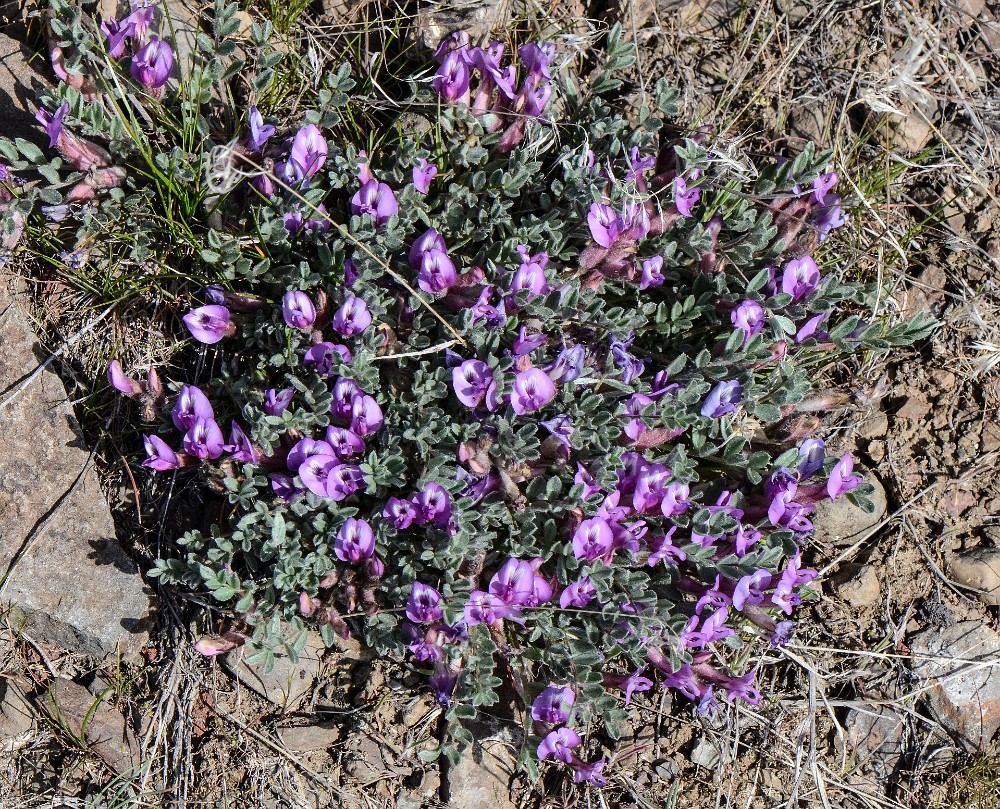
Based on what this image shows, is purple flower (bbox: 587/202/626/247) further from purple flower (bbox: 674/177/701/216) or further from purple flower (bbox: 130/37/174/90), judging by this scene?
purple flower (bbox: 130/37/174/90)

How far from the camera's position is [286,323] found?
359 cm

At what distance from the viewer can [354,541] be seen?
3459 millimetres

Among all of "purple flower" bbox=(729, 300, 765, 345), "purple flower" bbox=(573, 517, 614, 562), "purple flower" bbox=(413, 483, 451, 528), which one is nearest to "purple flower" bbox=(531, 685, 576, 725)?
"purple flower" bbox=(573, 517, 614, 562)

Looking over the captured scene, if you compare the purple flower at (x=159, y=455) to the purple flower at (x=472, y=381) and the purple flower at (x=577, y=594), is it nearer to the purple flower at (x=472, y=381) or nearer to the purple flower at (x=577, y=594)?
the purple flower at (x=472, y=381)

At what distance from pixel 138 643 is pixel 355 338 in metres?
1.51

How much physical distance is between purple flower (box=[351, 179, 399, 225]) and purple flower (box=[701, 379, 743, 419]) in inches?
57.0

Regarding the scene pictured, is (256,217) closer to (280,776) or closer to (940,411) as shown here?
(280,776)

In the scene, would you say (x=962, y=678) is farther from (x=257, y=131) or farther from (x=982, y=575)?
(x=257, y=131)

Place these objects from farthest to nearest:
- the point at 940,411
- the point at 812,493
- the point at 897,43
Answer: the point at 897,43 → the point at 940,411 → the point at 812,493

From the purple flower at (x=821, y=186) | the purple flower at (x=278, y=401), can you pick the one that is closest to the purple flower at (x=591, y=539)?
the purple flower at (x=278, y=401)

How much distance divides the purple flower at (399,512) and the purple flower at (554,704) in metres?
0.83

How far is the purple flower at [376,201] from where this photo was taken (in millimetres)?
3656

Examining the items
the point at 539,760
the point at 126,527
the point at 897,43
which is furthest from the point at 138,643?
the point at 897,43

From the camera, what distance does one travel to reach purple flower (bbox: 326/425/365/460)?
349 cm
